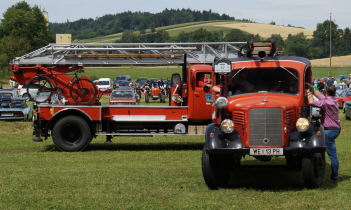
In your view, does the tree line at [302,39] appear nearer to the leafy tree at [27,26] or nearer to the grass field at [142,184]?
the leafy tree at [27,26]

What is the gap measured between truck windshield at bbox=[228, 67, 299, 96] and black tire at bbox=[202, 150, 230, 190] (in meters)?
1.31

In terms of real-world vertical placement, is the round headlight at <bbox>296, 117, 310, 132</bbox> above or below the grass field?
above

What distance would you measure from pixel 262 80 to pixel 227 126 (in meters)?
1.48

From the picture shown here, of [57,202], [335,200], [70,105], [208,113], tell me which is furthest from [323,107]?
[70,105]

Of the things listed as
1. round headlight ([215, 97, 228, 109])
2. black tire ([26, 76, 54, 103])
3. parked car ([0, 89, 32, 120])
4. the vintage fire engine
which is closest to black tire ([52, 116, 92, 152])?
black tire ([26, 76, 54, 103])

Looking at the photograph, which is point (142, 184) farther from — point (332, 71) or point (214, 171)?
point (332, 71)

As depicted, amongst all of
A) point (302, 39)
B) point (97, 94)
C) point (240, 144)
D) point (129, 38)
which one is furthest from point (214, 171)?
point (129, 38)

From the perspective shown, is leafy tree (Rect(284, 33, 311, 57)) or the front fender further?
Result: leafy tree (Rect(284, 33, 311, 57))

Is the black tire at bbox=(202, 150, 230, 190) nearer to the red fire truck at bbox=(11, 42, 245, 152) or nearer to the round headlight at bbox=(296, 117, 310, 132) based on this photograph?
the round headlight at bbox=(296, 117, 310, 132)

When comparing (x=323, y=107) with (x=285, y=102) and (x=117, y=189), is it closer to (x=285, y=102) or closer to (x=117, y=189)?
(x=285, y=102)

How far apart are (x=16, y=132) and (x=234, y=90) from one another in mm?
16149

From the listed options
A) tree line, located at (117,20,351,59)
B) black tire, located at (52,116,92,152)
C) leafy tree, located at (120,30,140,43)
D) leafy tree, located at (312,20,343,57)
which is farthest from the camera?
leafy tree, located at (120,30,140,43)

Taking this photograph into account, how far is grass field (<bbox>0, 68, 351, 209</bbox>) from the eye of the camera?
10.7 m

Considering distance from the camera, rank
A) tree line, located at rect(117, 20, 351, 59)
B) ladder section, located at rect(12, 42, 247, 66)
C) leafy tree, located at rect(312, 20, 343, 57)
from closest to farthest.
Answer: ladder section, located at rect(12, 42, 247, 66), tree line, located at rect(117, 20, 351, 59), leafy tree, located at rect(312, 20, 343, 57)
